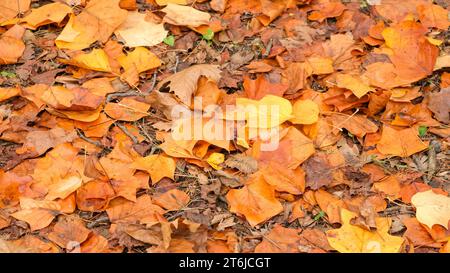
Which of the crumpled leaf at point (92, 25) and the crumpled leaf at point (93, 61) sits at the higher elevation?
the crumpled leaf at point (92, 25)

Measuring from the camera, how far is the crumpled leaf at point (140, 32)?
10.0 ft

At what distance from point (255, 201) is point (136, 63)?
1.07 meters

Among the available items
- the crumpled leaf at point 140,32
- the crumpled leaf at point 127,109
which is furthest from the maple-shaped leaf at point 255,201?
the crumpled leaf at point 140,32

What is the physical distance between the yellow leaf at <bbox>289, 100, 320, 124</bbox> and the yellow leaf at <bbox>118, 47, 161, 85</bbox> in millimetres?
790

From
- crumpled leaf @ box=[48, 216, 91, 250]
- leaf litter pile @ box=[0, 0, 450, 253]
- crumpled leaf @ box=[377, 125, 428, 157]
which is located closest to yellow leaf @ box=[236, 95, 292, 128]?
leaf litter pile @ box=[0, 0, 450, 253]

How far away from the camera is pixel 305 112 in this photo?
2.69m

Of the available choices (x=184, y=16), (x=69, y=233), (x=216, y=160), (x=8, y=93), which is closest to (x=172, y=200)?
(x=216, y=160)

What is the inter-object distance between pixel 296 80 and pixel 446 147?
2.65 feet

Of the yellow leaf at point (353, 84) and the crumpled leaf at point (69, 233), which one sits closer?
the crumpled leaf at point (69, 233)

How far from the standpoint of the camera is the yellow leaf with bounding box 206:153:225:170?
8.28 ft

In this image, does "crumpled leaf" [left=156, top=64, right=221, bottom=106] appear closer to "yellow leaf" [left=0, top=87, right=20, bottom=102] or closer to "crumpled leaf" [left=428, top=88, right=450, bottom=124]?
"yellow leaf" [left=0, top=87, right=20, bottom=102]

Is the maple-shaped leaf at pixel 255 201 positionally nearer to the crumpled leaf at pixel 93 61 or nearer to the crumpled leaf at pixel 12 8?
the crumpled leaf at pixel 93 61

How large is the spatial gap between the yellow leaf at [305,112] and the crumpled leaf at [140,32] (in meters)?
0.90
